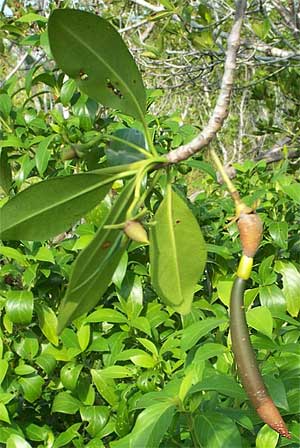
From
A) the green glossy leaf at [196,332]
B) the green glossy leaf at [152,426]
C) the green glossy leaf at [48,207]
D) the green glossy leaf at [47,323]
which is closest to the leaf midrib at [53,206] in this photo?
the green glossy leaf at [48,207]

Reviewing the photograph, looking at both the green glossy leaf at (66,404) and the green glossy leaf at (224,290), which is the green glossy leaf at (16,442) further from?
the green glossy leaf at (224,290)

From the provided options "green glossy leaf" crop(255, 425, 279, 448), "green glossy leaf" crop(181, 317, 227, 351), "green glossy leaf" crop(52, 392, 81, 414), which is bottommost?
"green glossy leaf" crop(52, 392, 81, 414)

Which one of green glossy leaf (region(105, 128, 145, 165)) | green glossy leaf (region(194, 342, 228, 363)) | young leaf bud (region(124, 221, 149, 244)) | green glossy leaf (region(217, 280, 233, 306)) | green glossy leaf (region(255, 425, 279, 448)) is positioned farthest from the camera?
green glossy leaf (region(217, 280, 233, 306))

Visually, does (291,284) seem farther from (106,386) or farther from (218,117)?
→ (218,117)

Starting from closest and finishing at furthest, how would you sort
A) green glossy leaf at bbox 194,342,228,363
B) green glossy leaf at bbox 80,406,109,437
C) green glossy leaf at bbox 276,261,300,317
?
1. green glossy leaf at bbox 194,342,228,363
2. green glossy leaf at bbox 80,406,109,437
3. green glossy leaf at bbox 276,261,300,317

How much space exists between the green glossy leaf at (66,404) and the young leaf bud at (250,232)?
107 cm

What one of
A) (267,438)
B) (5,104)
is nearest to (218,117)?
(267,438)

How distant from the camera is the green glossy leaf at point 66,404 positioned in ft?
4.51

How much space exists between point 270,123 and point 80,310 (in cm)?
224

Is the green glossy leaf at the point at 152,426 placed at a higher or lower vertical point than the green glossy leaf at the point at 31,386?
higher

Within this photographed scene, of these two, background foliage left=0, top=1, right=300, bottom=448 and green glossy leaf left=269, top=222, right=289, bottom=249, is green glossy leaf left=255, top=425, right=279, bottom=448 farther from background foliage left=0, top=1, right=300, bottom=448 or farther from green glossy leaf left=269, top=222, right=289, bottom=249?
green glossy leaf left=269, top=222, right=289, bottom=249

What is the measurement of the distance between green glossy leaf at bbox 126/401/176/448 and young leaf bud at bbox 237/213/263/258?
Result: 21.1 inches

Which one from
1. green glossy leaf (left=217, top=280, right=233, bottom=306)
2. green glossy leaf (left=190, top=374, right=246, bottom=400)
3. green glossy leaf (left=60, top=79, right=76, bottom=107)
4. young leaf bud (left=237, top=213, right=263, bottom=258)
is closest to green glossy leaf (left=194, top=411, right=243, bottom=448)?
green glossy leaf (left=190, top=374, right=246, bottom=400)

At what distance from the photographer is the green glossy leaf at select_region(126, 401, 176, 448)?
0.86m
